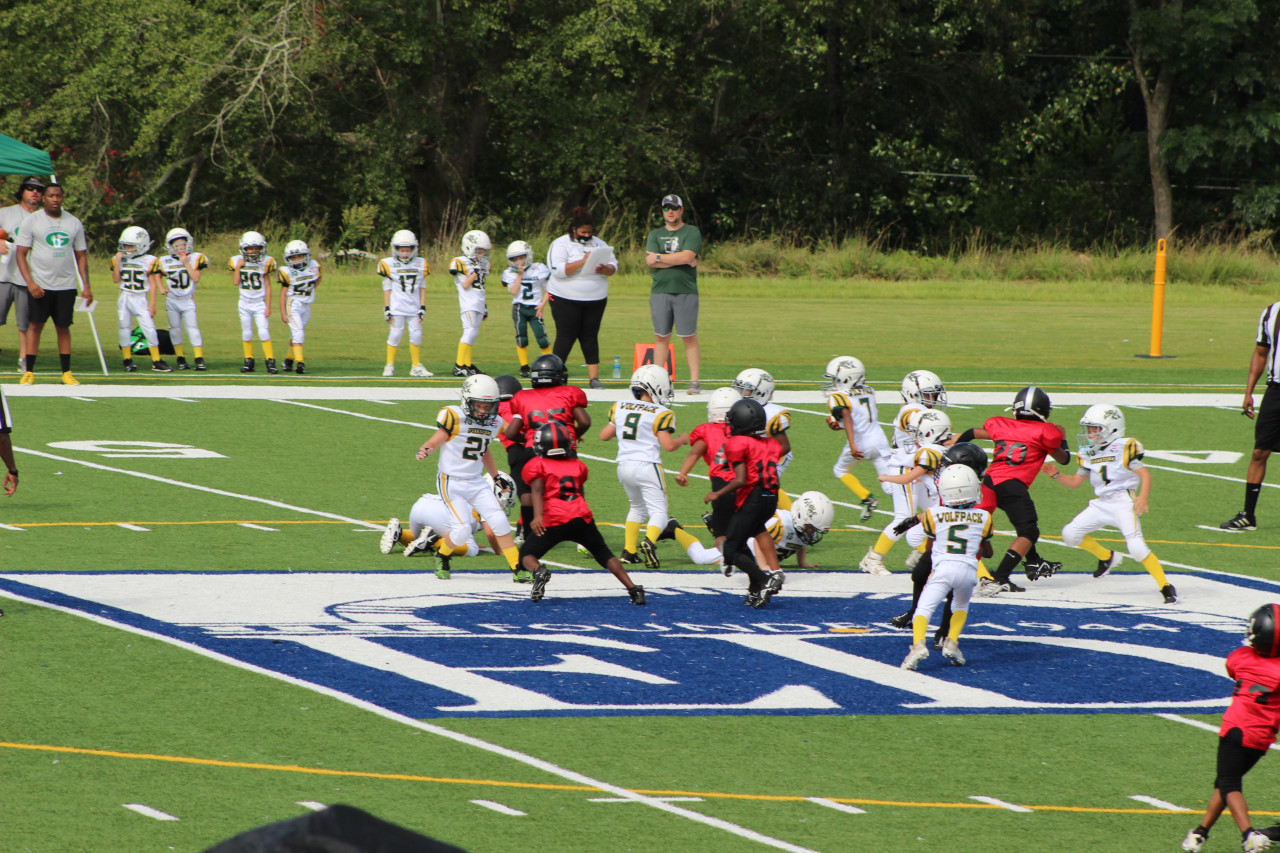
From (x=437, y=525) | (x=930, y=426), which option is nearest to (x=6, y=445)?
(x=437, y=525)

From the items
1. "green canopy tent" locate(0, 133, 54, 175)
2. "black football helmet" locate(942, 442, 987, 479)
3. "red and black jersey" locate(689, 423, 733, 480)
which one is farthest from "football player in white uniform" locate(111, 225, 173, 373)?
"black football helmet" locate(942, 442, 987, 479)

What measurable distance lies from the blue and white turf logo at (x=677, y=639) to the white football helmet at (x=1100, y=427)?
1015mm

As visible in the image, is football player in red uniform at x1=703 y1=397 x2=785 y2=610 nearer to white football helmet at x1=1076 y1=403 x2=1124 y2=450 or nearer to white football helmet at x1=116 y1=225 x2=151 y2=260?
white football helmet at x1=1076 y1=403 x2=1124 y2=450

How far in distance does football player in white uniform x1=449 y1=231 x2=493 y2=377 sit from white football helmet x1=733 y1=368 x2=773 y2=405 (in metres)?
8.73

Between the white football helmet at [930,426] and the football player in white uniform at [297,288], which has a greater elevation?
the football player in white uniform at [297,288]

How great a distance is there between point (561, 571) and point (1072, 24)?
139 feet

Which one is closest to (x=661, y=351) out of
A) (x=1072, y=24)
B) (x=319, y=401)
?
(x=319, y=401)

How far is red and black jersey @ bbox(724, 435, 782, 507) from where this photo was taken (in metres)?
9.48

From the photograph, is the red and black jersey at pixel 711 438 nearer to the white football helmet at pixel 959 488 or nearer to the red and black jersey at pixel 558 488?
the red and black jersey at pixel 558 488

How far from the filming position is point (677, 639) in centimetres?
866

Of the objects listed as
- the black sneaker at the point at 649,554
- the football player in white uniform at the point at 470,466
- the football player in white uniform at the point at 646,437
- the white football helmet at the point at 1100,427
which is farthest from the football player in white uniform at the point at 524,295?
the white football helmet at the point at 1100,427

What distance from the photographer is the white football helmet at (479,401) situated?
989 centimetres

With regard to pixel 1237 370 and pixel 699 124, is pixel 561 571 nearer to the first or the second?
pixel 1237 370

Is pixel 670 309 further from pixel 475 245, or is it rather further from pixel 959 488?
pixel 959 488
